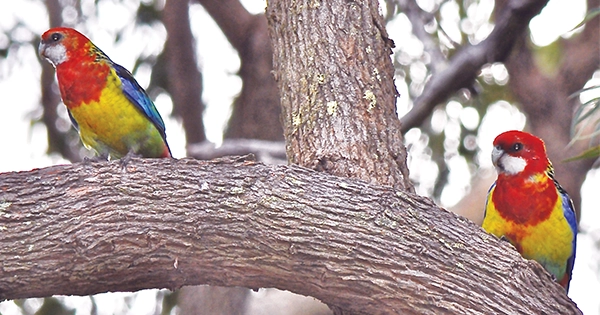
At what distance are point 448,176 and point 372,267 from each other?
13.6ft

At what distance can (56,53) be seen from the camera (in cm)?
457

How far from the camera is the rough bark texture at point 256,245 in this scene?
3.13m

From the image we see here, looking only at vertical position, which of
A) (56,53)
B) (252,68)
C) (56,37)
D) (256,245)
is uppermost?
(252,68)

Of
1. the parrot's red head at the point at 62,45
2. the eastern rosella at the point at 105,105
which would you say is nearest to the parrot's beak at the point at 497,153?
the eastern rosella at the point at 105,105

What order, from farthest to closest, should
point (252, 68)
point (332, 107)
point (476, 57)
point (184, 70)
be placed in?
point (252, 68) → point (184, 70) → point (476, 57) → point (332, 107)

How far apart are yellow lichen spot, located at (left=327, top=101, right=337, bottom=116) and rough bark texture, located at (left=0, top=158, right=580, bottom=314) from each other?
0.58m

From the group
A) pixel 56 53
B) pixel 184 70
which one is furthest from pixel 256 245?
pixel 184 70

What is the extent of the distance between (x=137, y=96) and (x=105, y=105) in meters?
0.19

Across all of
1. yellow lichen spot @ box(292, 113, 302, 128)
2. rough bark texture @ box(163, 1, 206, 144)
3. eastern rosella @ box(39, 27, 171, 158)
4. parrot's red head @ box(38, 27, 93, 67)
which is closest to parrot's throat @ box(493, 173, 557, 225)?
yellow lichen spot @ box(292, 113, 302, 128)

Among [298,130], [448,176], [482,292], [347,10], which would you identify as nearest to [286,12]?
[347,10]

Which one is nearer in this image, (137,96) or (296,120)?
(296,120)

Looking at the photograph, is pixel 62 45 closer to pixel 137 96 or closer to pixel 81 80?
pixel 81 80

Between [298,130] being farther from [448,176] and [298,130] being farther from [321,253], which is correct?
[448,176]

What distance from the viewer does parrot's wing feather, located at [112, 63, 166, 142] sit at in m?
4.35
